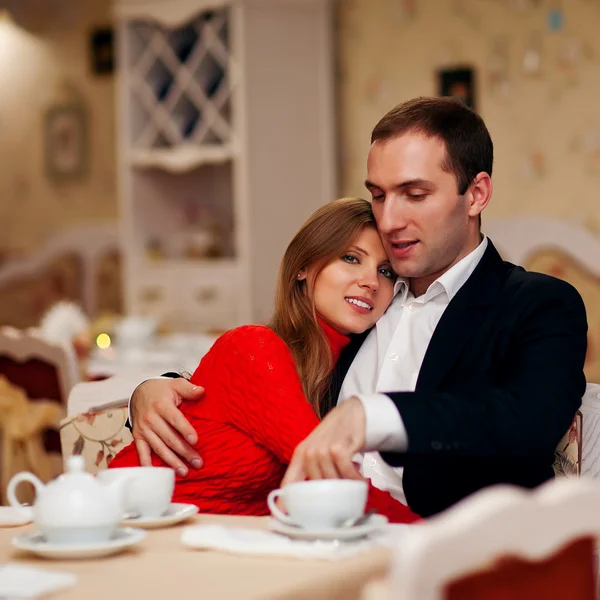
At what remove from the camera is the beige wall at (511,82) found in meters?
4.01

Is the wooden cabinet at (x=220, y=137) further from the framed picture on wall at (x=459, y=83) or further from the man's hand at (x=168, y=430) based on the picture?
the man's hand at (x=168, y=430)

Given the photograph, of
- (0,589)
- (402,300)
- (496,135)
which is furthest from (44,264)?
(0,589)

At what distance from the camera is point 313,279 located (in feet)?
6.60

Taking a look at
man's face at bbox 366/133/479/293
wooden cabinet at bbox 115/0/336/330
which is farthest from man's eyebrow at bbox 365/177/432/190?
wooden cabinet at bbox 115/0/336/330

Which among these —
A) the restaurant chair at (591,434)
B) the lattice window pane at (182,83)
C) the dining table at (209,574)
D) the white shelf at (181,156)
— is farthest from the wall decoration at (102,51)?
the dining table at (209,574)

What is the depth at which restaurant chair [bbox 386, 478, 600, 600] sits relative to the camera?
0.79 m

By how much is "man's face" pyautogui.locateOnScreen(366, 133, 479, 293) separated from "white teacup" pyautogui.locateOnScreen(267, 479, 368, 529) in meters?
0.71

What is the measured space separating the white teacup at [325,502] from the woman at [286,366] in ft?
1.27

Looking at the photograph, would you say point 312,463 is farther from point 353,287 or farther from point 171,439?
point 353,287

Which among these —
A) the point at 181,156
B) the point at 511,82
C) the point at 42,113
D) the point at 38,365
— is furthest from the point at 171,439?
the point at 42,113

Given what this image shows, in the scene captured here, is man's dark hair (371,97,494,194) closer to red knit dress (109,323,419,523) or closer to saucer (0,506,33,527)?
red knit dress (109,323,419,523)

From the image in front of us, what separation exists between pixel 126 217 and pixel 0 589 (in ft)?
12.9

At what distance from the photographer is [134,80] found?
193 inches

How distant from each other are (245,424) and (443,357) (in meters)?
0.35
